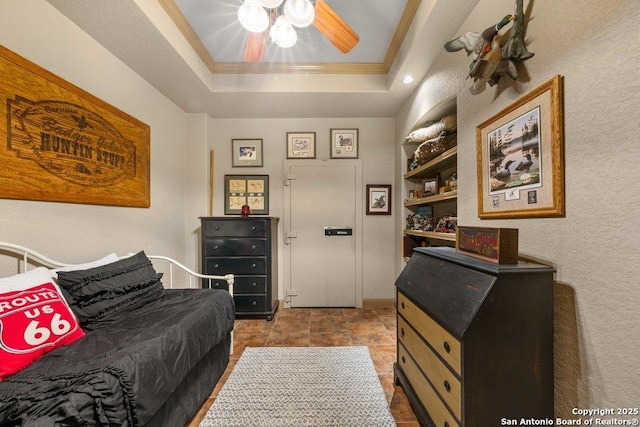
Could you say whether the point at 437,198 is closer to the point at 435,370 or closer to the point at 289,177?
the point at 435,370

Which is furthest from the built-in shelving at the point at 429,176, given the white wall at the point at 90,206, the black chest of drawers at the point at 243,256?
the white wall at the point at 90,206

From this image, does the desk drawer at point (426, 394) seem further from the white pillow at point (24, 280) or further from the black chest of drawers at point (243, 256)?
the white pillow at point (24, 280)

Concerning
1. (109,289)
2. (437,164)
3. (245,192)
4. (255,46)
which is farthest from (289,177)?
(109,289)

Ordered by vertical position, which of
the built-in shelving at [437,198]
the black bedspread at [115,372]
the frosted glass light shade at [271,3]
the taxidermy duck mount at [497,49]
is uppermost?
the frosted glass light shade at [271,3]

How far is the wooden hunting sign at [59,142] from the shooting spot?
1.38 meters

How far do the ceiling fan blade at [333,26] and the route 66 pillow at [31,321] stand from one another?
2.16 metres

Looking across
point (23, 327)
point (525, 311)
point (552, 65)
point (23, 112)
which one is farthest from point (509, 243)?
point (23, 112)

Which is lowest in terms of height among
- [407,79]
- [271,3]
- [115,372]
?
[115,372]

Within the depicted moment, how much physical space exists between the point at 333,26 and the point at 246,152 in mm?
2111

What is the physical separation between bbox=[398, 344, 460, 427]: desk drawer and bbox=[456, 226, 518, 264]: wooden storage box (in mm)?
718

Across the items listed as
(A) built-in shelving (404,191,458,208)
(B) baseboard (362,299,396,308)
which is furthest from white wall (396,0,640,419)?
(B) baseboard (362,299,396,308)

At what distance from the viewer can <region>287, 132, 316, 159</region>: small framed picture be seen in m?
3.27

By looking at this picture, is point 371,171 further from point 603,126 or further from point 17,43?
point 17,43

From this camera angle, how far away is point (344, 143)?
3283 mm
